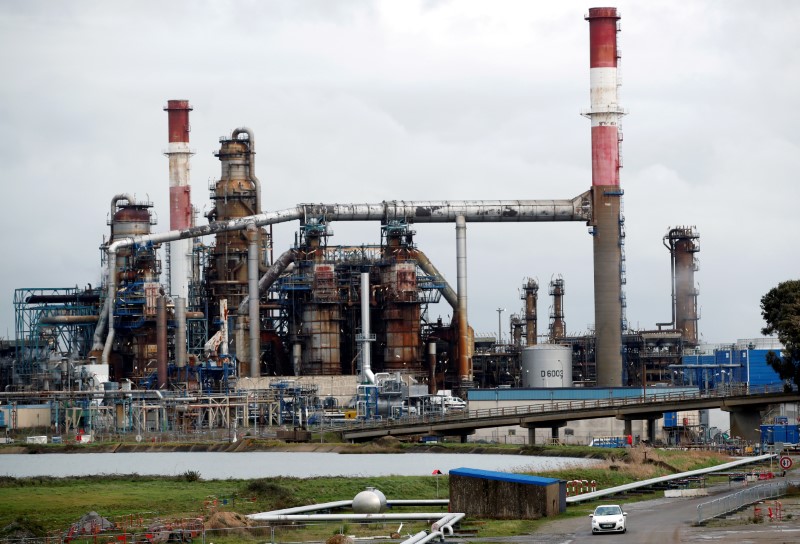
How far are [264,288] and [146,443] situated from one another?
2441cm

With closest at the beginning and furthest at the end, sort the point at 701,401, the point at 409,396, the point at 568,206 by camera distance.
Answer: the point at 701,401 < the point at 409,396 < the point at 568,206

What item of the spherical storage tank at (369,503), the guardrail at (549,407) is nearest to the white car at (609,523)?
the spherical storage tank at (369,503)

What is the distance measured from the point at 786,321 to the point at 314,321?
53237 mm

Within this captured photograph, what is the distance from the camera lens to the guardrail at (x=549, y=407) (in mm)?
105250

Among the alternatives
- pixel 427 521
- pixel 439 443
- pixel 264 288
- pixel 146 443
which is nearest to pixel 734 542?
pixel 427 521

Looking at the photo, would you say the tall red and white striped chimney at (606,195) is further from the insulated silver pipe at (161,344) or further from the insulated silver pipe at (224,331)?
the insulated silver pipe at (161,344)

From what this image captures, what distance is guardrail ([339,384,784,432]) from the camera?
345 feet

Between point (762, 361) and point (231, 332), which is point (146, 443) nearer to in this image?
point (231, 332)

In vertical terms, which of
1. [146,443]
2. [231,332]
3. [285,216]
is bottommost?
[146,443]

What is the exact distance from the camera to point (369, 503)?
60.1 meters

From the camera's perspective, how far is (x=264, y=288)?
14112 cm

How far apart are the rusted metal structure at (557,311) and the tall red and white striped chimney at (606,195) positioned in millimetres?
20978

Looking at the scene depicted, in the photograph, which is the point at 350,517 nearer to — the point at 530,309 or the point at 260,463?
the point at 260,463

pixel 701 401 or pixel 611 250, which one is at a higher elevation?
pixel 611 250
